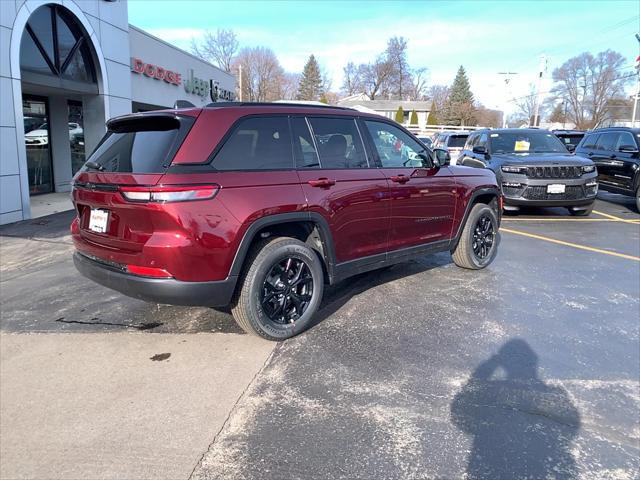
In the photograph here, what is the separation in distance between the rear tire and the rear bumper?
3309mm

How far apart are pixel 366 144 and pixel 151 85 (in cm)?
1377

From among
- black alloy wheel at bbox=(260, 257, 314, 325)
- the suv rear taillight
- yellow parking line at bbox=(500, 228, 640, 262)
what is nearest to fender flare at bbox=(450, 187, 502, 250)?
black alloy wheel at bbox=(260, 257, 314, 325)

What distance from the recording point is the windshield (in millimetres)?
10211

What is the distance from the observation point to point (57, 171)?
43.9ft

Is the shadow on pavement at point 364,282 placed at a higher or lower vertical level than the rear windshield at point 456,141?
lower

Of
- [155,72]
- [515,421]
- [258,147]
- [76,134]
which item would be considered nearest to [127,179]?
[258,147]

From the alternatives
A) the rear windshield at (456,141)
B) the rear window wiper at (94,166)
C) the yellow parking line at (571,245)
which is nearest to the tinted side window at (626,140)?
the yellow parking line at (571,245)

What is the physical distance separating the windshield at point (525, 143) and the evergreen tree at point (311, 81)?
77482mm

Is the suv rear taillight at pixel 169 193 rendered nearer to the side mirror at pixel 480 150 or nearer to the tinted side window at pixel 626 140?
the side mirror at pixel 480 150

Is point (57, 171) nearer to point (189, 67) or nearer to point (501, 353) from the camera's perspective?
point (189, 67)

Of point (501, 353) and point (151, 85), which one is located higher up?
point (151, 85)

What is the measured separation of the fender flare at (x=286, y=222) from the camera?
354 centimetres

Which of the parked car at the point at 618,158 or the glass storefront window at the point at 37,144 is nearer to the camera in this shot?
the parked car at the point at 618,158

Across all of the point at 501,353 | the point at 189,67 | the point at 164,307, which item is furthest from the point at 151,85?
the point at 501,353
